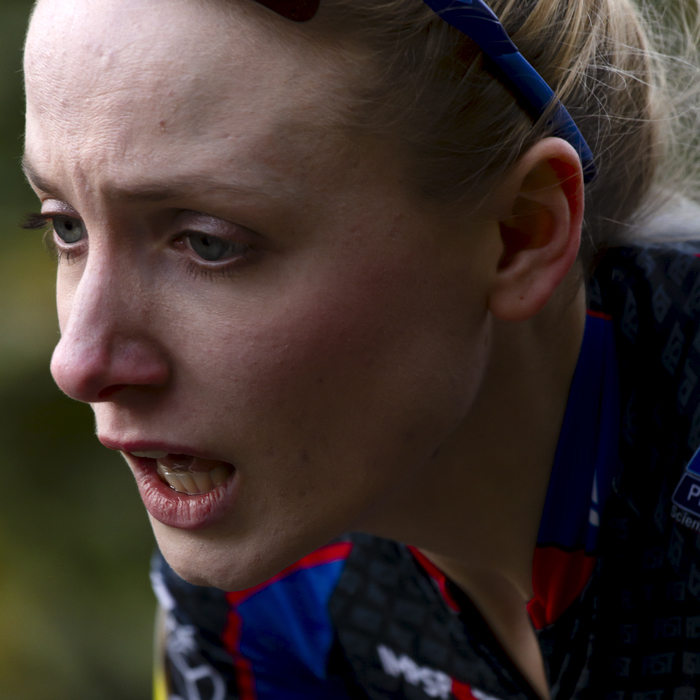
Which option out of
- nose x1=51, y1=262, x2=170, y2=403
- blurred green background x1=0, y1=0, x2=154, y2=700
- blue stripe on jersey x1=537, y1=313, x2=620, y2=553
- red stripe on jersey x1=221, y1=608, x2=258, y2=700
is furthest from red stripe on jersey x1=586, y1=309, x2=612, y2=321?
blurred green background x1=0, y1=0, x2=154, y2=700

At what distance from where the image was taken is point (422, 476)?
129 cm

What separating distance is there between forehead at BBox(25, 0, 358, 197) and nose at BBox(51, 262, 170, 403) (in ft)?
0.43

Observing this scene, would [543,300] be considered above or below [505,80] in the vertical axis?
below

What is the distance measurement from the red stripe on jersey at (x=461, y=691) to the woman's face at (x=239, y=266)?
2.01 ft

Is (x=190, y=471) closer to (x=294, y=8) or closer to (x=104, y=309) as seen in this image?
(x=104, y=309)

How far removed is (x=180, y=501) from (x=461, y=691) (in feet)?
2.42

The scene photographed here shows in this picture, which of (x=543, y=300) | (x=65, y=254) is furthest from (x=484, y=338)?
(x=65, y=254)

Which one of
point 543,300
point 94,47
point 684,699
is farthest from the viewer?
point 684,699

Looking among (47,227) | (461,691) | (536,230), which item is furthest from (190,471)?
(461,691)

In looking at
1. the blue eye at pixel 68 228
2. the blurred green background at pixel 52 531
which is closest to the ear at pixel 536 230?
the blue eye at pixel 68 228

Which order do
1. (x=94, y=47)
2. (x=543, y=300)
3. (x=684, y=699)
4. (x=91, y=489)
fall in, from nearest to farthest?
(x=94, y=47) → (x=543, y=300) → (x=684, y=699) → (x=91, y=489)

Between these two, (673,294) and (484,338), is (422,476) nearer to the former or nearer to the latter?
(484,338)

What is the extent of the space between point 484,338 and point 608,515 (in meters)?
0.35

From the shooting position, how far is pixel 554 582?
1342 mm
